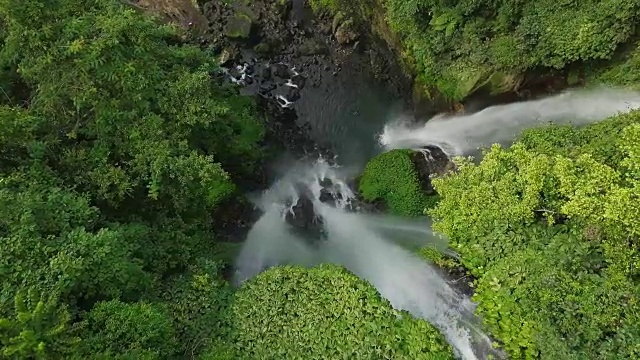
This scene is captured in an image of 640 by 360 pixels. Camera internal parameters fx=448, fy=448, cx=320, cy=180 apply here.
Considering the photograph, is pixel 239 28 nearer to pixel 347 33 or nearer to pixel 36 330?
pixel 347 33

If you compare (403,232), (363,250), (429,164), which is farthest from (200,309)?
(429,164)

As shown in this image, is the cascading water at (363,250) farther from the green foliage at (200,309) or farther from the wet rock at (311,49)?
the wet rock at (311,49)

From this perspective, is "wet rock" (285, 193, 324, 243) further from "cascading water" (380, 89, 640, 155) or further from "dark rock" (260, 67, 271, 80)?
"dark rock" (260, 67, 271, 80)

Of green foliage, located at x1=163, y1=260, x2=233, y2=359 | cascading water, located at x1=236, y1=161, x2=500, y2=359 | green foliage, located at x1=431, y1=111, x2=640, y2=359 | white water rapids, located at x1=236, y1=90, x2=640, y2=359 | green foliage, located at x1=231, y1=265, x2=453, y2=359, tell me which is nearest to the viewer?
green foliage, located at x1=431, y1=111, x2=640, y2=359

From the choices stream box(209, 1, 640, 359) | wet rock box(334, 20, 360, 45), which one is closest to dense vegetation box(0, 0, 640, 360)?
stream box(209, 1, 640, 359)

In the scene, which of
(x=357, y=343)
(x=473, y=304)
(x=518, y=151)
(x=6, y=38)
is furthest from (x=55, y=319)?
(x=518, y=151)

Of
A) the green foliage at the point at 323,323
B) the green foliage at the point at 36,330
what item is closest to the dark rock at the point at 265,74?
the green foliage at the point at 323,323
